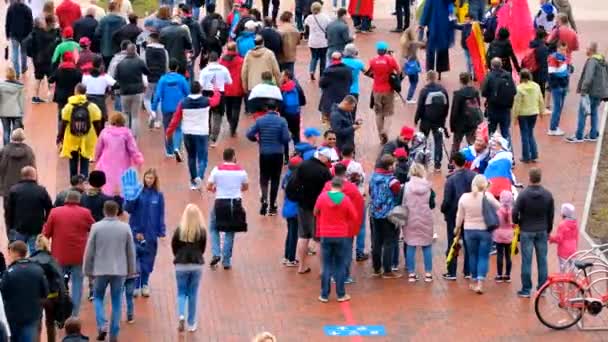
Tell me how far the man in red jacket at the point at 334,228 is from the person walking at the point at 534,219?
1.92m

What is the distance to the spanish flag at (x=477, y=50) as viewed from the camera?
95.7 feet

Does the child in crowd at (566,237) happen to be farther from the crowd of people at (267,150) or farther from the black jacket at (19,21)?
the black jacket at (19,21)

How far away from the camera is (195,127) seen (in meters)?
23.4

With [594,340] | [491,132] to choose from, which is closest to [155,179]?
[594,340]

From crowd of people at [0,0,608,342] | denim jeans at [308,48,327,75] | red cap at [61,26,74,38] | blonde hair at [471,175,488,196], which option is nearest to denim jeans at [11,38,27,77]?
crowd of people at [0,0,608,342]

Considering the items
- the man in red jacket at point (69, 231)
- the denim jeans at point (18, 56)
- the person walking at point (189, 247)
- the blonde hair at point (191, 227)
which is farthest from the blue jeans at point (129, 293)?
the denim jeans at point (18, 56)

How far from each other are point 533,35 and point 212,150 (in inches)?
272

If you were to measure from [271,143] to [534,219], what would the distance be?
169 inches

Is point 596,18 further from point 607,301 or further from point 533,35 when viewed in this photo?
point 607,301

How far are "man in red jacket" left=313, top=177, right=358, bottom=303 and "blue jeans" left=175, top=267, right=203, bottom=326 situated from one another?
176cm

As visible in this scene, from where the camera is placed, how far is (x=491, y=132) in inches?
997

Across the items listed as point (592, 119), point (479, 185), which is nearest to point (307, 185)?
point (479, 185)

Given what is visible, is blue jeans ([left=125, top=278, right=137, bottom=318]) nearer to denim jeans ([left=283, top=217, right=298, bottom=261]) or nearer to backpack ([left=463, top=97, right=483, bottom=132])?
denim jeans ([left=283, top=217, right=298, bottom=261])

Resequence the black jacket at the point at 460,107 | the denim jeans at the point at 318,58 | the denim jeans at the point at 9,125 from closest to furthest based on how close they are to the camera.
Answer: the black jacket at the point at 460,107
the denim jeans at the point at 9,125
the denim jeans at the point at 318,58
